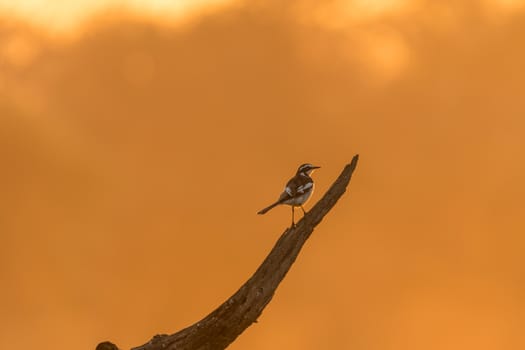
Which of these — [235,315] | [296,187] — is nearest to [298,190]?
[296,187]

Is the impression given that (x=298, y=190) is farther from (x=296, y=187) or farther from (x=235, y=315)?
(x=235, y=315)

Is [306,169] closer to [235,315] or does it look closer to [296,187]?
[296,187]

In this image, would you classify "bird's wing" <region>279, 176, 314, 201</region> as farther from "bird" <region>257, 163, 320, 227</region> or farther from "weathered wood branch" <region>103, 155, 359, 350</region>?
"weathered wood branch" <region>103, 155, 359, 350</region>

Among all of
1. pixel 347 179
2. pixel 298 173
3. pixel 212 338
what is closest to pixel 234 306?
pixel 212 338

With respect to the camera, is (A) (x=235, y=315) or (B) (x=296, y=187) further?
(B) (x=296, y=187)

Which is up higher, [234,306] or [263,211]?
[263,211]

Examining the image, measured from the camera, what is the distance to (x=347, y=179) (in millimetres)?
28109

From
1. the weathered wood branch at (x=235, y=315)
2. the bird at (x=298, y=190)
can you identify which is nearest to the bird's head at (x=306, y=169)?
the bird at (x=298, y=190)

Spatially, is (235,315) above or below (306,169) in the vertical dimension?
below

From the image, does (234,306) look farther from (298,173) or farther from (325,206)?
(298,173)

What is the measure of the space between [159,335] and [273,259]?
12.0ft

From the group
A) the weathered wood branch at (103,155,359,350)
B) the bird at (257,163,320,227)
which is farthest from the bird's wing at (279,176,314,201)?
the weathered wood branch at (103,155,359,350)

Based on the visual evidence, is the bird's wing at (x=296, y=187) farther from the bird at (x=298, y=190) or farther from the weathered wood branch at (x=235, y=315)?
the weathered wood branch at (x=235, y=315)

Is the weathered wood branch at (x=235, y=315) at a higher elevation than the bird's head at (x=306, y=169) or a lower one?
lower
